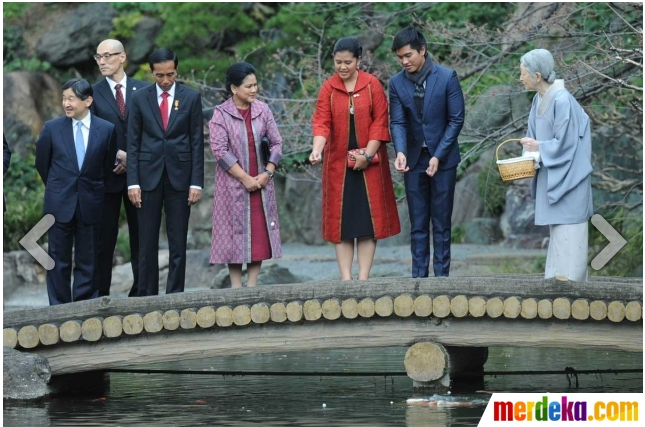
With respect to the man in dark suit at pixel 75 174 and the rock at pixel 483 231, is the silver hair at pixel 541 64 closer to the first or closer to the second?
the man in dark suit at pixel 75 174

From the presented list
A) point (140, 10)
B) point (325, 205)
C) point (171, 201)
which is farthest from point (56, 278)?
point (140, 10)

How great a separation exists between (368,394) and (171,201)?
1996 mm

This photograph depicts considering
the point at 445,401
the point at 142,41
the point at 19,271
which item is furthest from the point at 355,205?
the point at 142,41

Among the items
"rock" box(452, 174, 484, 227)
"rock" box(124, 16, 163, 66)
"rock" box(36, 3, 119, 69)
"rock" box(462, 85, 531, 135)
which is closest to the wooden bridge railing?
"rock" box(462, 85, 531, 135)

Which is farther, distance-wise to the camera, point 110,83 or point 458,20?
point 458,20

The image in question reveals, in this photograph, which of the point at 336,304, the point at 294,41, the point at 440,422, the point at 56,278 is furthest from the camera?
the point at 294,41

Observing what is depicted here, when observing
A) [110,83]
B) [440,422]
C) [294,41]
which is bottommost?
[440,422]

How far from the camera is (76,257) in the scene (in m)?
9.55

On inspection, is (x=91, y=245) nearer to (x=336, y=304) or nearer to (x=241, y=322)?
(x=241, y=322)

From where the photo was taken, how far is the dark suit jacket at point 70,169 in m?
9.43

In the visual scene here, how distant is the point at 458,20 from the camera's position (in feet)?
66.2

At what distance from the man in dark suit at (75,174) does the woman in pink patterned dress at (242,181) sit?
0.82 meters

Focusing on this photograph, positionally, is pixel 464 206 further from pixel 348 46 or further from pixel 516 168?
pixel 516 168

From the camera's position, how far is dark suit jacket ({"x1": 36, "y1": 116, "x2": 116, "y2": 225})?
943cm
